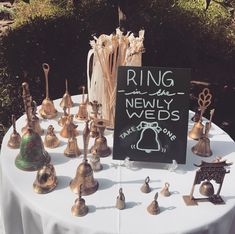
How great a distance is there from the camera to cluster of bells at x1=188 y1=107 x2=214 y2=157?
2.12 meters

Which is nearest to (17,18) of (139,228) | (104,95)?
(104,95)

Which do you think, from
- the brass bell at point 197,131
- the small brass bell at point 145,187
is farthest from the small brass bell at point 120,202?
the brass bell at point 197,131

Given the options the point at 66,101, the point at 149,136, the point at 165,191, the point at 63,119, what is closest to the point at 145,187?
the point at 165,191

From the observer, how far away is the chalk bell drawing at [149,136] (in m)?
1.99

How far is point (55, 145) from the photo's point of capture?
2.16 metres

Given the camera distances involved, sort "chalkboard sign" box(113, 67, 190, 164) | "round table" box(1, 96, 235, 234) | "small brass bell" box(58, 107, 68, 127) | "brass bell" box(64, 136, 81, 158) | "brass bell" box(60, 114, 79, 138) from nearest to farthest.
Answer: "round table" box(1, 96, 235, 234) → "chalkboard sign" box(113, 67, 190, 164) → "brass bell" box(64, 136, 81, 158) → "brass bell" box(60, 114, 79, 138) → "small brass bell" box(58, 107, 68, 127)

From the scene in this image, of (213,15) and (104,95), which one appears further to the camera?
(213,15)

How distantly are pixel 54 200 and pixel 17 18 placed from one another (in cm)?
405

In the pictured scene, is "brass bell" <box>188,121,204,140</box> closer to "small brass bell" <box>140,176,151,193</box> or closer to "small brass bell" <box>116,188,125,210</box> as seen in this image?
"small brass bell" <box>140,176,151,193</box>

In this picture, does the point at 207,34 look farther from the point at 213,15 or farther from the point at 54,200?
the point at 54,200

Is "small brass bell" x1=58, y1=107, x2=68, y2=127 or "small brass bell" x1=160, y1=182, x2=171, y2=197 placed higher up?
"small brass bell" x1=58, y1=107, x2=68, y2=127

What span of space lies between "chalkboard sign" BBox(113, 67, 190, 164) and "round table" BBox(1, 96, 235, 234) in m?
0.09

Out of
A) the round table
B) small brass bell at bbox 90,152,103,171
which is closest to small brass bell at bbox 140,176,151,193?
the round table

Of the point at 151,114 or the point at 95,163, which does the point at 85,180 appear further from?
the point at 151,114
